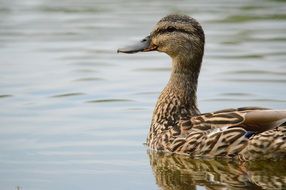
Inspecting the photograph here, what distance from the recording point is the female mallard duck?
1016 cm

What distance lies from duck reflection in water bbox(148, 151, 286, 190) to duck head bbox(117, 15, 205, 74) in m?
1.35

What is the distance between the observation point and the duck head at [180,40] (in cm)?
1148

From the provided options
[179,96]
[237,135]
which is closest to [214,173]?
[237,135]

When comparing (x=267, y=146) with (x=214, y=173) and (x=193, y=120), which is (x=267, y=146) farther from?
(x=193, y=120)

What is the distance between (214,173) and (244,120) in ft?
2.28

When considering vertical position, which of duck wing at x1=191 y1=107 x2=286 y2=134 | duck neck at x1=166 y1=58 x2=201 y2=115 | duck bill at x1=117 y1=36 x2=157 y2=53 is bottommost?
duck wing at x1=191 y1=107 x2=286 y2=134

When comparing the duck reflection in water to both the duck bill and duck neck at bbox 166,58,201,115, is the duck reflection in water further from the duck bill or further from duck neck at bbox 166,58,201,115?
the duck bill

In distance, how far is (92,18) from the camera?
21.9 m

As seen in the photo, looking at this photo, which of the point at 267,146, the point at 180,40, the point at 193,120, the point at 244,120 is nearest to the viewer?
the point at 267,146

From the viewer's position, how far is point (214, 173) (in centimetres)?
999

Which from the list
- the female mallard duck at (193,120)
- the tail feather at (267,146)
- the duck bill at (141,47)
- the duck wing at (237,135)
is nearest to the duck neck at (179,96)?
the female mallard duck at (193,120)

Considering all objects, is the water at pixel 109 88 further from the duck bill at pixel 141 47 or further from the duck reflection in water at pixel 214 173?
the duck bill at pixel 141 47

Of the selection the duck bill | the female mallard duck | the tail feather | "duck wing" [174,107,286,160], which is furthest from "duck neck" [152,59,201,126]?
the tail feather

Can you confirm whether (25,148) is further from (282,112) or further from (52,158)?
(282,112)
